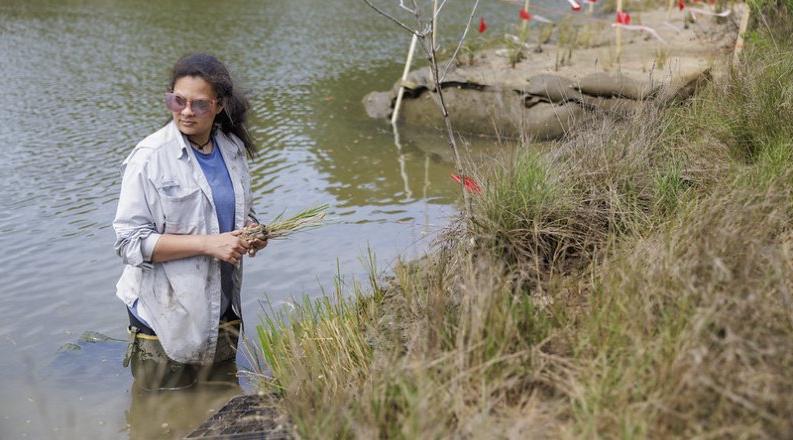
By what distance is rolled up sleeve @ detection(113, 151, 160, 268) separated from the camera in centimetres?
367

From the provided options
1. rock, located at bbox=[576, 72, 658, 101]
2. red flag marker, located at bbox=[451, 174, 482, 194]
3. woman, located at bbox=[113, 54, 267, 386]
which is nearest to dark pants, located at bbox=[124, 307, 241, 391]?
woman, located at bbox=[113, 54, 267, 386]

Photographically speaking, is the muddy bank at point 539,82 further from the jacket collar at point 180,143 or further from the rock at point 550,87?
the jacket collar at point 180,143

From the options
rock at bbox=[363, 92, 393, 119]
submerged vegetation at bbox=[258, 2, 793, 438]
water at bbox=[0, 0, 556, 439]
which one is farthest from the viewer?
rock at bbox=[363, 92, 393, 119]

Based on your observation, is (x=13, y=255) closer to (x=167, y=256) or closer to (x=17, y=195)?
(x=17, y=195)

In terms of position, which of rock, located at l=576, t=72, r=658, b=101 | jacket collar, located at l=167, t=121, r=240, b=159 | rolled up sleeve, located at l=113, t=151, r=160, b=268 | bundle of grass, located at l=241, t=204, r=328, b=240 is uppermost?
jacket collar, located at l=167, t=121, r=240, b=159

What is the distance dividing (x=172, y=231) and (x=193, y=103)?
57 centimetres

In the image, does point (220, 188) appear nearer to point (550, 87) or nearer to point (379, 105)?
point (550, 87)

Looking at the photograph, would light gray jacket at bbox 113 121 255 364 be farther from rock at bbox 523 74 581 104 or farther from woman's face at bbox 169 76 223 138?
rock at bbox 523 74 581 104

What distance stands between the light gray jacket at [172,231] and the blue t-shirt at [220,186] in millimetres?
25

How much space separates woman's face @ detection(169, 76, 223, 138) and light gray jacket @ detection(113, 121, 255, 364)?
6 centimetres

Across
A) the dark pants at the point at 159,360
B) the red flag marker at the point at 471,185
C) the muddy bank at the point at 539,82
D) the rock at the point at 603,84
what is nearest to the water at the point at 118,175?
the dark pants at the point at 159,360

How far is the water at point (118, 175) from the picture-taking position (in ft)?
14.1

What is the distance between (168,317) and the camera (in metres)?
3.86

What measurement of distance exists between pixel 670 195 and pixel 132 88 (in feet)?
27.2
